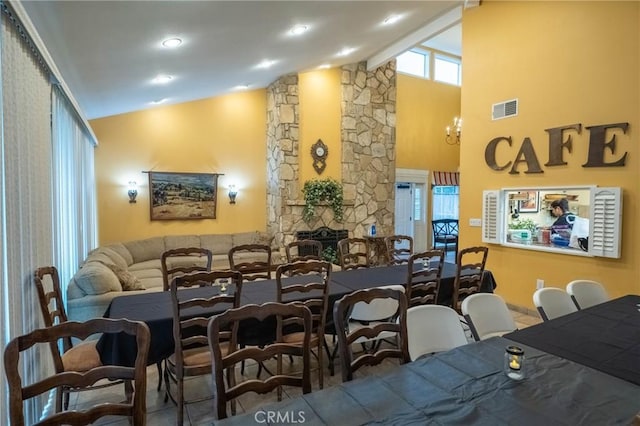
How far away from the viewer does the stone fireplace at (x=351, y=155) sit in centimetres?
689

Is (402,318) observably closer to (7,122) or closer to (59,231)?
(7,122)

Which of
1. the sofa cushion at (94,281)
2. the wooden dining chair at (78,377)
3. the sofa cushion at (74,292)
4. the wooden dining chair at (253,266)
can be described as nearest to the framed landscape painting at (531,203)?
the wooden dining chair at (253,266)

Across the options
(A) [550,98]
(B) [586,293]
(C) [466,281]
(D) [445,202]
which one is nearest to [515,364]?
(B) [586,293]

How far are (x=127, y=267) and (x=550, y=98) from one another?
20.5 feet

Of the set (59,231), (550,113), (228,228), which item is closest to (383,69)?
(550,113)

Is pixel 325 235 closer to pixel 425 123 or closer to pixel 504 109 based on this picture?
pixel 504 109

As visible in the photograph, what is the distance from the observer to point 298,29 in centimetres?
429

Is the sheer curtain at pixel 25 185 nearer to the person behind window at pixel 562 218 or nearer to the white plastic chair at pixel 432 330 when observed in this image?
the white plastic chair at pixel 432 330

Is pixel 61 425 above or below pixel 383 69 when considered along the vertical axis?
below

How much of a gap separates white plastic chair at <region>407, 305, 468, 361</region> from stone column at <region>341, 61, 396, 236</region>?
17.9ft

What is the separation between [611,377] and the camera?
1.49 metres

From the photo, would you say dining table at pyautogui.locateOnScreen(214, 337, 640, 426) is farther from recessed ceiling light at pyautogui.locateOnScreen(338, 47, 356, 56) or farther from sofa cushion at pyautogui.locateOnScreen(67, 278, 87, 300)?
recessed ceiling light at pyautogui.locateOnScreen(338, 47, 356, 56)

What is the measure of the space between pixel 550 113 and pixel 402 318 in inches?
151

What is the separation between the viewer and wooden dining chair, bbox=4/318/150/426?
1.20 meters
